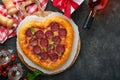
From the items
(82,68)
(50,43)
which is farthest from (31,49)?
(82,68)

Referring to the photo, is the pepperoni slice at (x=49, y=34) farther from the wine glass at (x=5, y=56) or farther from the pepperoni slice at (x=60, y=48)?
the wine glass at (x=5, y=56)

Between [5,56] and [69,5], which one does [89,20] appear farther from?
[5,56]

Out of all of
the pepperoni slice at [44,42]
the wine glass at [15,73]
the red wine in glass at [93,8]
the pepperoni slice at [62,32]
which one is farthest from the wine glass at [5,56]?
the red wine in glass at [93,8]

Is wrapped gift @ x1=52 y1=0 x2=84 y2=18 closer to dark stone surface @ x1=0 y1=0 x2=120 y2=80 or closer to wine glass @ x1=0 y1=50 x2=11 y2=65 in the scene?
dark stone surface @ x1=0 y1=0 x2=120 y2=80

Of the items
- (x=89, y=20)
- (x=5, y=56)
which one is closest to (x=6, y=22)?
(x=5, y=56)

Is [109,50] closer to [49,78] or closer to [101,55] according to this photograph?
[101,55]

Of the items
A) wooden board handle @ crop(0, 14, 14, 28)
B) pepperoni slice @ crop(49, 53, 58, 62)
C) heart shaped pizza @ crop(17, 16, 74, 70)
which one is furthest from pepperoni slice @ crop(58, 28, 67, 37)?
wooden board handle @ crop(0, 14, 14, 28)
